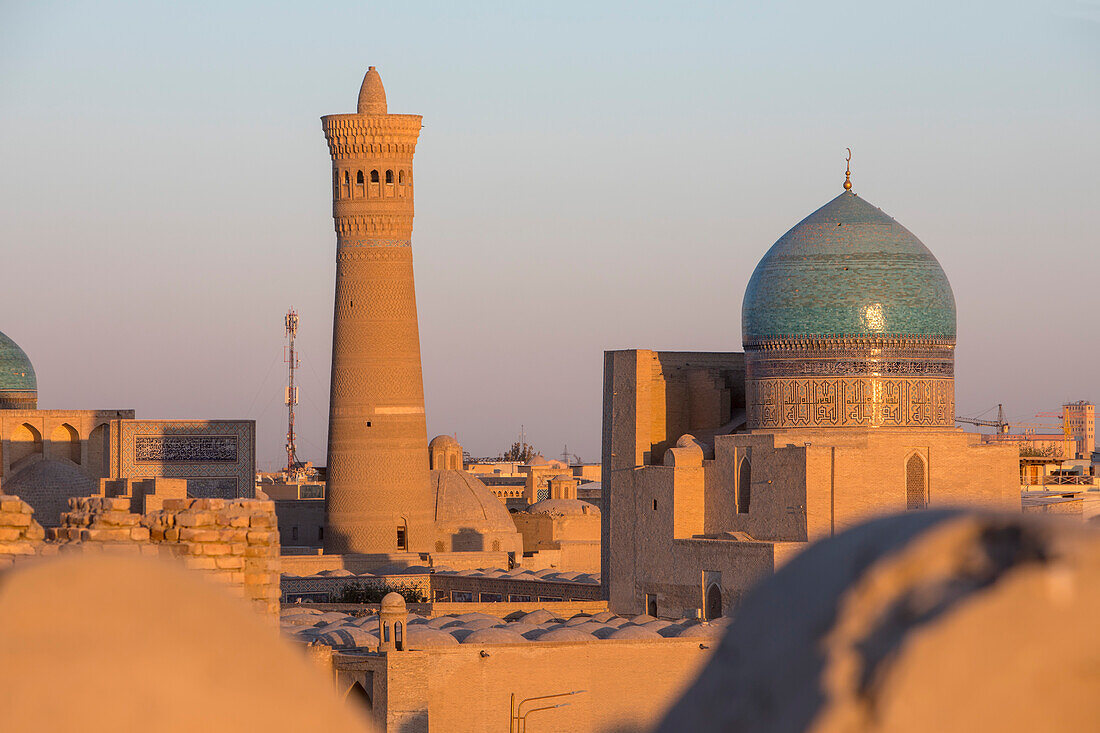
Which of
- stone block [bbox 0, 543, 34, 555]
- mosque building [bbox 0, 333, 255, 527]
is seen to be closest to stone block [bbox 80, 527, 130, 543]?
stone block [bbox 0, 543, 34, 555]

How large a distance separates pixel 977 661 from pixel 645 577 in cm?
1949

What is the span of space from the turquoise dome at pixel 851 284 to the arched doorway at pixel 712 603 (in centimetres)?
300

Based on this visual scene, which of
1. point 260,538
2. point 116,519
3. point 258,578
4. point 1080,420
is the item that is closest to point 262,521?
→ point 260,538

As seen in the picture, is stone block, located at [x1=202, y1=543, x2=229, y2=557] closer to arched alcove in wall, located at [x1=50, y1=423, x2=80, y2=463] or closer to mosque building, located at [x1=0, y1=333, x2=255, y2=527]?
mosque building, located at [x1=0, y1=333, x2=255, y2=527]

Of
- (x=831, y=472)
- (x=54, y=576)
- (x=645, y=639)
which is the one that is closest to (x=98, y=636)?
(x=54, y=576)

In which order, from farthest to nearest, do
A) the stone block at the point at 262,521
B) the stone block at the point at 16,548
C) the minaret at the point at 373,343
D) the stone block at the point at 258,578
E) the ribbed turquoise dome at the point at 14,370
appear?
the ribbed turquoise dome at the point at 14,370
the minaret at the point at 373,343
the stone block at the point at 262,521
the stone block at the point at 258,578
the stone block at the point at 16,548

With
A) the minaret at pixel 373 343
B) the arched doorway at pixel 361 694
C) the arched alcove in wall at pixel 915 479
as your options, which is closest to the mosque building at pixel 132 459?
the minaret at pixel 373 343

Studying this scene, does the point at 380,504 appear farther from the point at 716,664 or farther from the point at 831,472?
the point at 716,664

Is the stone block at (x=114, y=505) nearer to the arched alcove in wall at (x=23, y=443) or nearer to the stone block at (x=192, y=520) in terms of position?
the stone block at (x=192, y=520)

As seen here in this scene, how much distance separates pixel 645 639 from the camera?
54.7 feet

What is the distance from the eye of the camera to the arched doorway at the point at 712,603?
62.3ft

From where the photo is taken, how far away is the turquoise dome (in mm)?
19734

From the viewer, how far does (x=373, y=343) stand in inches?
1087

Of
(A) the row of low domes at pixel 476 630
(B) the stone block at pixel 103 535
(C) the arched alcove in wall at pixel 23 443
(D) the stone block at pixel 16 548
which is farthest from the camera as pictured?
(C) the arched alcove in wall at pixel 23 443
